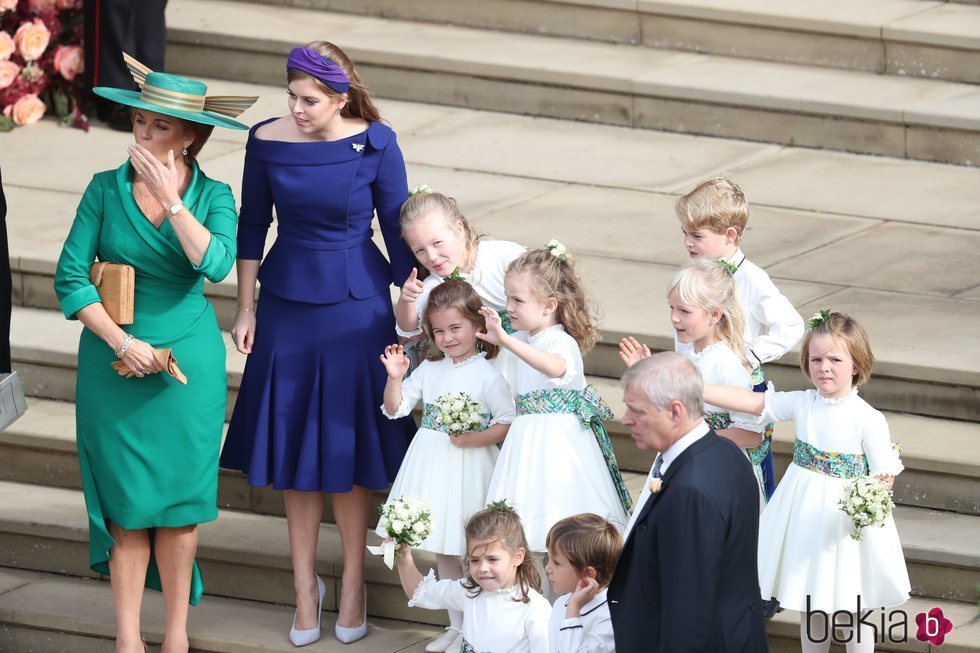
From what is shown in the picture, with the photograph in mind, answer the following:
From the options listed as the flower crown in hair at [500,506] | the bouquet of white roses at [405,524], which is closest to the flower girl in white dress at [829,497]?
the flower crown in hair at [500,506]

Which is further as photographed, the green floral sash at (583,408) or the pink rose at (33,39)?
the pink rose at (33,39)

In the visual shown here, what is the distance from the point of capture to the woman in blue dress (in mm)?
6059

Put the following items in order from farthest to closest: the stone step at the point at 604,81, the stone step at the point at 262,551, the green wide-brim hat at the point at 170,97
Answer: the stone step at the point at 604,81
the stone step at the point at 262,551
the green wide-brim hat at the point at 170,97

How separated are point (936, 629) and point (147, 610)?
113 inches

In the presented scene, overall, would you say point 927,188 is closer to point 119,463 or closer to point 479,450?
point 479,450

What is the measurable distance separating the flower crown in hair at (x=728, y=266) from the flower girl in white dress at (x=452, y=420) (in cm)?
81

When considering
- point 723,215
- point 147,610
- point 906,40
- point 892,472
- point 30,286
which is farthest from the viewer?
point 906,40

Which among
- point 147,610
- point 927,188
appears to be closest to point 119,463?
point 147,610

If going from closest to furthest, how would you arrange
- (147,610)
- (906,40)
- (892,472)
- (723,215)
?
(892,472) → (723,215) → (147,610) → (906,40)

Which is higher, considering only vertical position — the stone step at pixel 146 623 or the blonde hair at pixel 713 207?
the blonde hair at pixel 713 207

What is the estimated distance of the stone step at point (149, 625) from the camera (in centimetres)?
635

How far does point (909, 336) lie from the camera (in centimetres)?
703

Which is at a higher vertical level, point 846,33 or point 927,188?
point 846,33

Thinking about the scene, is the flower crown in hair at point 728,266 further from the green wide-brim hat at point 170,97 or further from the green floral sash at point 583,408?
the green wide-brim hat at point 170,97
